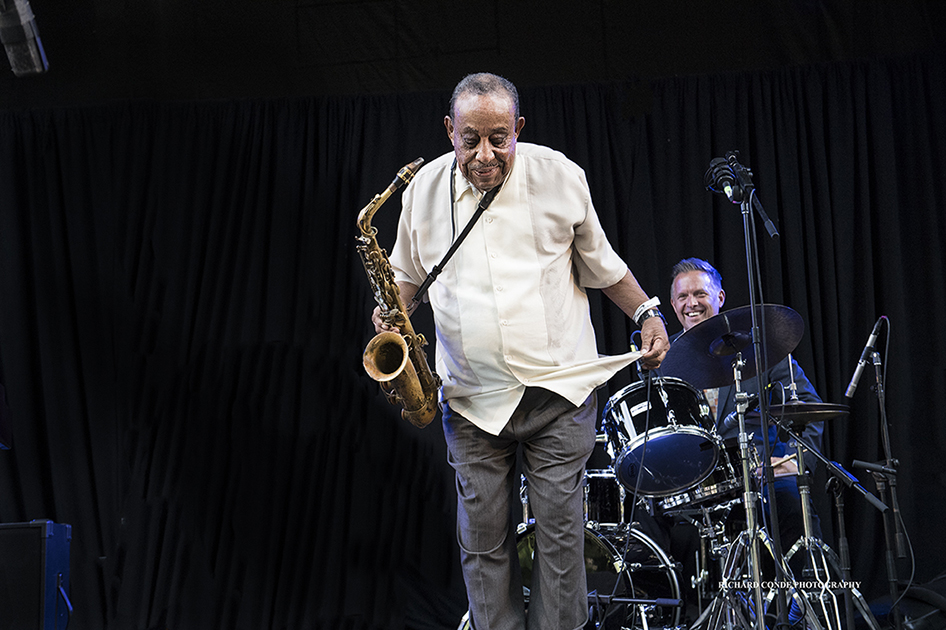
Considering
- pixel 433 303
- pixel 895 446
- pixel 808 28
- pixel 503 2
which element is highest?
pixel 503 2

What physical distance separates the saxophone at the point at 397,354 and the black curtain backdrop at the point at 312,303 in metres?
2.41

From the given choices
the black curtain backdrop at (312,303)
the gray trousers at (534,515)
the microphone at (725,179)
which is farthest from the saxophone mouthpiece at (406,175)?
the black curtain backdrop at (312,303)

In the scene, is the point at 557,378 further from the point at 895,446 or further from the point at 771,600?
the point at 895,446

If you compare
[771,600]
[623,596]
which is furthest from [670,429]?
[771,600]

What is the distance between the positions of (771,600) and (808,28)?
314 cm

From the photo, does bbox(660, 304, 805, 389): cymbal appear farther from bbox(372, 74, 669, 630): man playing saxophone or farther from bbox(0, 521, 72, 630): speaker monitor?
bbox(0, 521, 72, 630): speaker monitor

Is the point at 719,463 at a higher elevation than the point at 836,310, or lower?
lower

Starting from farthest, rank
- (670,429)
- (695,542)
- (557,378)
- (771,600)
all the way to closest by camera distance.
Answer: (695,542) → (771,600) → (670,429) → (557,378)

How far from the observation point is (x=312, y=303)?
16.7 feet

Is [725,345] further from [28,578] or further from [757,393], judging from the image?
[28,578]

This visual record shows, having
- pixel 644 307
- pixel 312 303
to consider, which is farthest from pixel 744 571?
pixel 312 303

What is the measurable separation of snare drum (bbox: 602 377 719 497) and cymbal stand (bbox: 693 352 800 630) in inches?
8.6

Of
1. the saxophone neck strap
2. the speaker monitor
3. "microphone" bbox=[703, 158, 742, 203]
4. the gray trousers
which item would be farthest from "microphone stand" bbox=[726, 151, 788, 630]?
the speaker monitor

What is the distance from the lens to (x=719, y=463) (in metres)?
3.59
